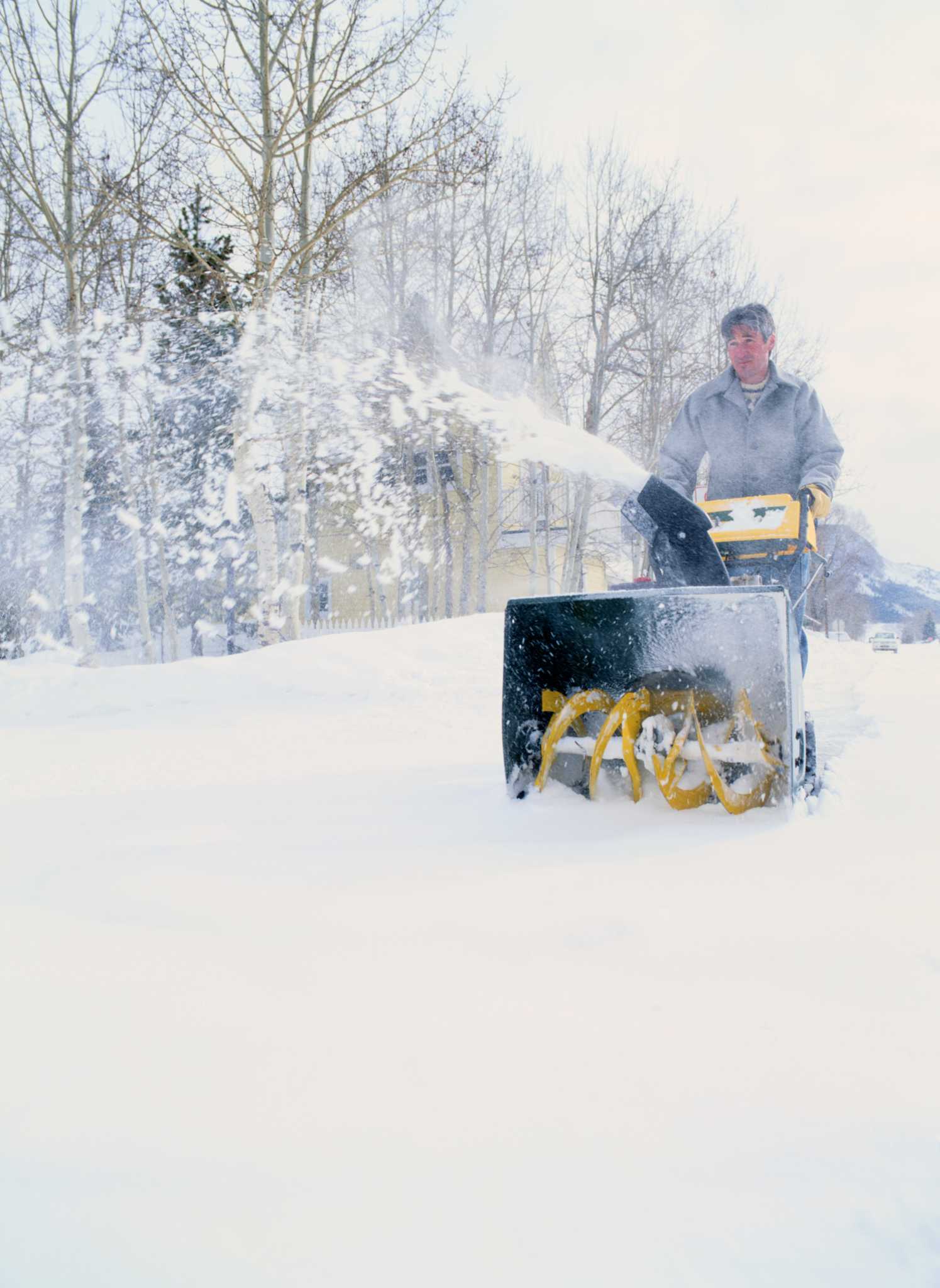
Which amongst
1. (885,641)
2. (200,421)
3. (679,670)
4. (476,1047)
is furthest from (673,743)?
(885,641)

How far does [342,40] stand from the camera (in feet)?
34.2

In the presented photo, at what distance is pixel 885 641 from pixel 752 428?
29.6 metres

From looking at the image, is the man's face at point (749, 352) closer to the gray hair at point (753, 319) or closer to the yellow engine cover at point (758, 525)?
the gray hair at point (753, 319)

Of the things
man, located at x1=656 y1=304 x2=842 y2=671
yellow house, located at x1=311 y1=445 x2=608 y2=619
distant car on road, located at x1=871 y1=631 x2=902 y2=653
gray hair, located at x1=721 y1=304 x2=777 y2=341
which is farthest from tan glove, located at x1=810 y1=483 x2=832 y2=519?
distant car on road, located at x1=871 y1=631 x2=902 y2=653

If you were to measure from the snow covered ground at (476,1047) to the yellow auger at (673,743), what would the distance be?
94 mm

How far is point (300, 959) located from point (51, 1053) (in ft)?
1.64

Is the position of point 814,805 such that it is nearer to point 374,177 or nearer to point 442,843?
point 442,843

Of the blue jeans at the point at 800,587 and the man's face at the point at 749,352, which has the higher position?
the man's face at the point at 749,352

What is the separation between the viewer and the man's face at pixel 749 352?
11.1ft

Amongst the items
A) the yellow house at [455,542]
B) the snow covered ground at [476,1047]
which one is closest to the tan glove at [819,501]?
the snow covered ground at [476,1047]

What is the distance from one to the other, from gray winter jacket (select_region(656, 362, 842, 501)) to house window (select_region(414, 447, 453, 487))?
17.5 meters

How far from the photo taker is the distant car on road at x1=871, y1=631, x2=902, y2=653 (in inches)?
1144

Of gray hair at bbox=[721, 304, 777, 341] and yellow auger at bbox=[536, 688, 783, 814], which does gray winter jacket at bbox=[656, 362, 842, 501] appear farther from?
yellow auger at bbox=[536, 688, 783, 814]

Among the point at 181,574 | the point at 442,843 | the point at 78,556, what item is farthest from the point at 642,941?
the point at 181,574
